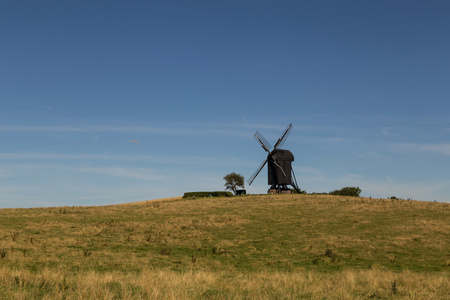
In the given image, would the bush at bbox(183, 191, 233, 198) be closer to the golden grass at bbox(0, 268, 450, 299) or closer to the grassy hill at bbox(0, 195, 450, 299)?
the grassy hill at bbox(0, 195, 450, 299)

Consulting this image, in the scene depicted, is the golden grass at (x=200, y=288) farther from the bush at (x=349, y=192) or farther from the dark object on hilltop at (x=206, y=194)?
the bush at (x=349, y=192)

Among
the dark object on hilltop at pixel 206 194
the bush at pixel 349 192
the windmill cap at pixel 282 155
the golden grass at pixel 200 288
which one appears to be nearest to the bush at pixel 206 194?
the dark object on hilltop at pixel 206 194

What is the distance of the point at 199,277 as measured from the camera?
54.0 ft

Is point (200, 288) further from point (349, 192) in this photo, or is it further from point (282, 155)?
point (349, 192)

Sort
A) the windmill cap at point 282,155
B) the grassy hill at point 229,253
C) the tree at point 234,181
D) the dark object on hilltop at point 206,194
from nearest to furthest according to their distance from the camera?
the grassy hill at point 229,253 < the dark object on hilltop at point 206,194 < the windmill cap at point 282,155 < the tree at point 234,181

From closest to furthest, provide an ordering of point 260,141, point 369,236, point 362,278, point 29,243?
point 362,278
point 29,243
point 369,236
point 260,141

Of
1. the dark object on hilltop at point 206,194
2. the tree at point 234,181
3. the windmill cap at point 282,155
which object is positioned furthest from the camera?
the tree at point 234,181

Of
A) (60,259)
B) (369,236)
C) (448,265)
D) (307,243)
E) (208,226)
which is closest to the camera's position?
(60,259)

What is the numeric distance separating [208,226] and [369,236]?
14.3 m

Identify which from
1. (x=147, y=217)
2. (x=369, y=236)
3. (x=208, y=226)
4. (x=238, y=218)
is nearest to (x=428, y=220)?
(x=369, y=236)

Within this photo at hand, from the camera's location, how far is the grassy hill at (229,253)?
14.0 metres

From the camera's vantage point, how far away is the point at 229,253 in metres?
26.7

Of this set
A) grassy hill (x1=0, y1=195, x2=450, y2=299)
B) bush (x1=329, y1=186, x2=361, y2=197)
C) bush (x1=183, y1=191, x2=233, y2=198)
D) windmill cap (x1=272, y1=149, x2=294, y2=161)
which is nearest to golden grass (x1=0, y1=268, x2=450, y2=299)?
grassy hill (x1=0, y1=195, x2=450, y2=299)

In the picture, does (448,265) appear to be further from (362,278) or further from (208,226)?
(208,226)
